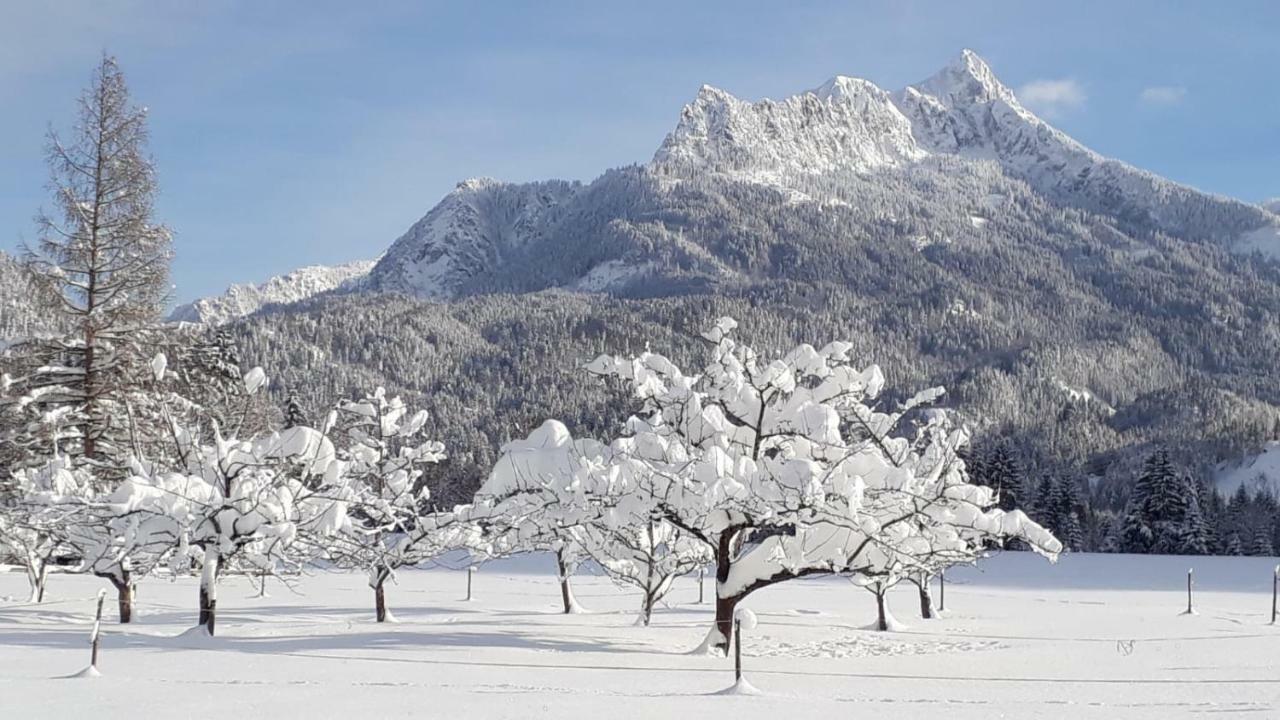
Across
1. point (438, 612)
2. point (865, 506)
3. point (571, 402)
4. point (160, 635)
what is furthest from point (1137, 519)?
point (571, 402)

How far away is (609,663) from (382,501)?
16.3ft

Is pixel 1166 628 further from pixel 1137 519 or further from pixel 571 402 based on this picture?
pixel 571 402

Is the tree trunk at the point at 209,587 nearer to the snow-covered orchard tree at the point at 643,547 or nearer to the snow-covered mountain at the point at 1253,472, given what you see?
the snow-covered orchard tree at the point at 643,547

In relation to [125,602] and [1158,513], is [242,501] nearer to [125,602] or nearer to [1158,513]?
[125,602]

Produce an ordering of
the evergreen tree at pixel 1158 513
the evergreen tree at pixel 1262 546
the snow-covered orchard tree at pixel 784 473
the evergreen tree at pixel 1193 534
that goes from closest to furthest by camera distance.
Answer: the snow-covered orchard tree at pixel 784 473, the evergreen tree at pixel 1193 534, the evergreen tree at pixel 1158 513, the evergreen tree at pixel 1262 546

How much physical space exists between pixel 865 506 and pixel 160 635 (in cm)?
1072

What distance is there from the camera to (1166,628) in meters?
20.2

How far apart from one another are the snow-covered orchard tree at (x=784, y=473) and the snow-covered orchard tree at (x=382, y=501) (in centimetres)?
491

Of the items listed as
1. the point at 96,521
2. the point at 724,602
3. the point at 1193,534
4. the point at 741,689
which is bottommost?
the point at 1193,534

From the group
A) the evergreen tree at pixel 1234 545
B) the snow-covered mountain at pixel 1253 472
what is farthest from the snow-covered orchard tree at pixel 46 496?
the snow-covered mountain at pixel 1253 472

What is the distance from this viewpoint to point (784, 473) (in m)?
12.5

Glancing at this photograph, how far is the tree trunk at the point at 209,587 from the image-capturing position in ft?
47.4

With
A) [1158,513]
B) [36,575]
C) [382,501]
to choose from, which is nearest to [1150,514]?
[1158,513]

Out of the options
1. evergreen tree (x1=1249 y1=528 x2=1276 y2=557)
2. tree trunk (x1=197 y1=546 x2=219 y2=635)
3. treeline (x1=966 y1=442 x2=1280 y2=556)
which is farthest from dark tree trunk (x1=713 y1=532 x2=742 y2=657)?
evergreen tree (x1=1249 y1=528 x2=1276 y2=557)
